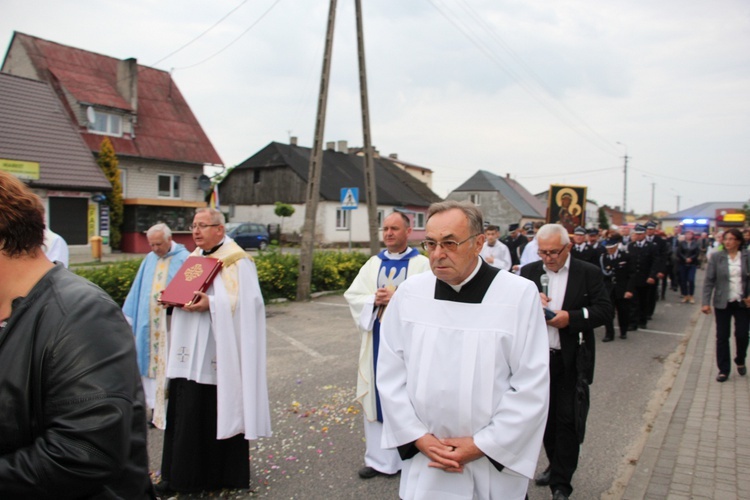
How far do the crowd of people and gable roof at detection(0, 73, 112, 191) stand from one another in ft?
65.3

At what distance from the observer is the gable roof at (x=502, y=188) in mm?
59875

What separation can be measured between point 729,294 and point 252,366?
6.18 metres

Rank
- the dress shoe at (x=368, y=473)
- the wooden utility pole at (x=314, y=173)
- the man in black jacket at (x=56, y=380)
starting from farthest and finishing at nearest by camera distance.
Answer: the wooden utility pole at (x=314, y=173) < the dress shoe at (x=368, y=473) < the man in black jacket at (x=56, y=380)

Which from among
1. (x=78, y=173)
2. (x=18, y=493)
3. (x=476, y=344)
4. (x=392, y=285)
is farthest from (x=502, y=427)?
(x=78, y=173)

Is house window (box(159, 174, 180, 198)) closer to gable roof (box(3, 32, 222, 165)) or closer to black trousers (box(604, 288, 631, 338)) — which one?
gable roof (box(3, 32, 222, 165))

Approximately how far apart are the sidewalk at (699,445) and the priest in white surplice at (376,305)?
6.20 ft

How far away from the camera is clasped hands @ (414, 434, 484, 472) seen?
8.25 ft

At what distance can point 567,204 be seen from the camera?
13883mm

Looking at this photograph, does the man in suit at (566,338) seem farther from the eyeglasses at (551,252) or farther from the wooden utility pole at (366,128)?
the wooden utility pole at (366,128)

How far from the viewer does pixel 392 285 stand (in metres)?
4.75

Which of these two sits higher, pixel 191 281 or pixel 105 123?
pixel 105 123

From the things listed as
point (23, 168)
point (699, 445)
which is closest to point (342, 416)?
point (699, 445)

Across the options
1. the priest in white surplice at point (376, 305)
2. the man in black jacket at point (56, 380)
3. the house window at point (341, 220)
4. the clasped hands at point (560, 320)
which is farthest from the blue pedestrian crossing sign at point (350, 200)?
the house window at point (341, 220)

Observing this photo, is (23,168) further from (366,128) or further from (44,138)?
(366,128)
